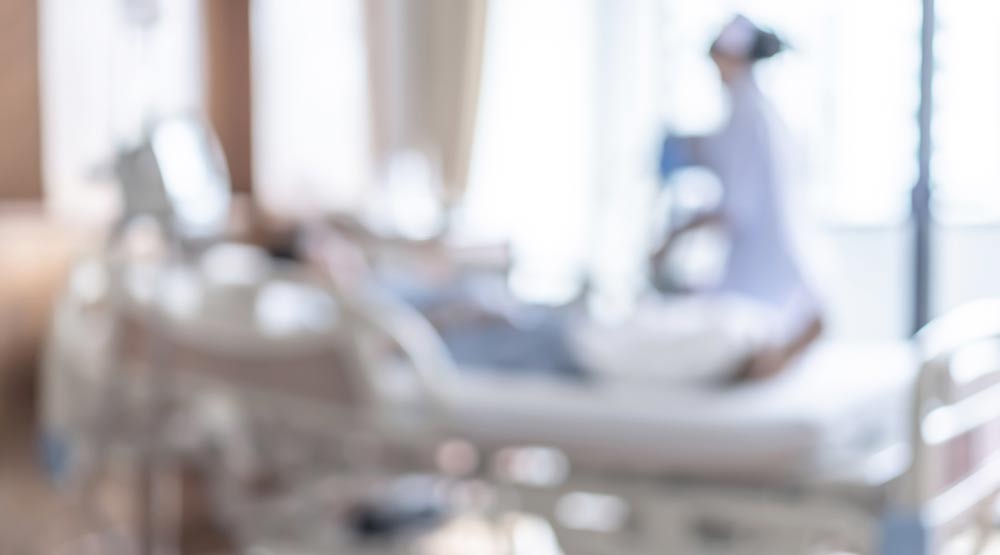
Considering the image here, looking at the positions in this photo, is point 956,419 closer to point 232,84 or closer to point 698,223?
point 698,223

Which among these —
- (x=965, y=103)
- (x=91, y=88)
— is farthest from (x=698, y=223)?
(x=91, y=88)

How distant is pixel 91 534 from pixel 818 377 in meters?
2.07

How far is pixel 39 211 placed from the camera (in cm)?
352

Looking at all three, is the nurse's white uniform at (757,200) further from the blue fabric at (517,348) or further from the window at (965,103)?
the window at (965,103)

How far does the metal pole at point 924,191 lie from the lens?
403 centimetres

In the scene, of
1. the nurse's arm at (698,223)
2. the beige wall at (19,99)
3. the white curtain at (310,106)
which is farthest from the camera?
the white curtain at (310,106)

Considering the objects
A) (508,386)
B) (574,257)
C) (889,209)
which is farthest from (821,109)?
(508,386)

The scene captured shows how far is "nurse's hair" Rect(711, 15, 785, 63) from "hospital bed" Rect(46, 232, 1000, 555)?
2.41 ft

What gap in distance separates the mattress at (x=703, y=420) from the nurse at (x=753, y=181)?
28 cm

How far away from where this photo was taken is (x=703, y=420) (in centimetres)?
242

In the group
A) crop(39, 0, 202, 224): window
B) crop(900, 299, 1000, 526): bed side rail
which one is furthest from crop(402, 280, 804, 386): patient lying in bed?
crop(39, 0, 202, 224): window

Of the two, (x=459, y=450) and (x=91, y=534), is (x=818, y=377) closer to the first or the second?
(x=459, y=450)

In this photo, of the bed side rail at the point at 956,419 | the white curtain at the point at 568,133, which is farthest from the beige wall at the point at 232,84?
the bed side rail at the point at 956,419

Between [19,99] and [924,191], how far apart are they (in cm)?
281
